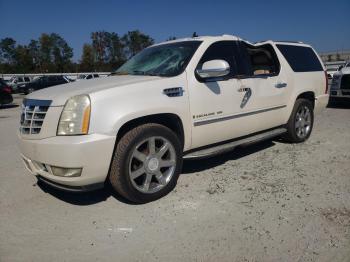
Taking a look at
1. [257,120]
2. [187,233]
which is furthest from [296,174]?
[187,233]

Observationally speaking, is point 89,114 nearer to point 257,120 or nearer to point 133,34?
point 257,120

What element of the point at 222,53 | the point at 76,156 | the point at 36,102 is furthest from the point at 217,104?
the point at 36,102

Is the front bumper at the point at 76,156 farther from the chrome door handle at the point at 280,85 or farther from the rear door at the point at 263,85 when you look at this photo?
the chrome door handle at the point at 280,85

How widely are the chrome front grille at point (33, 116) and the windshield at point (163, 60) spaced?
4.40 feet

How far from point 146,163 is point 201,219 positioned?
840mm

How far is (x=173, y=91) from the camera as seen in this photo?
3.38 metres

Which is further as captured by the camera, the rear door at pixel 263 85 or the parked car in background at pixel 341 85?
the parked car in background at pixel 341 85

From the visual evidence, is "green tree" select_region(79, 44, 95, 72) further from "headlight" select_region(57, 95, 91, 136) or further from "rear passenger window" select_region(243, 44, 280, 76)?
"headlight" select_region(57, 95, 91, 136)

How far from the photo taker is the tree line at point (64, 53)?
63344mm

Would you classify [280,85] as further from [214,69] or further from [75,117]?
[75,117]

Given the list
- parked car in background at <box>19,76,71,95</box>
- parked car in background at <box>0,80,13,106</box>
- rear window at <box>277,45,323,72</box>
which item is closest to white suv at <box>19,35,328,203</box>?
rear window at <box>277,45,323,72</box>

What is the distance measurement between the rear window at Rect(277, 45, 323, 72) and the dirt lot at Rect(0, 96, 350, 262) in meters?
A: 1.83

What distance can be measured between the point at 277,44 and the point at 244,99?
5.41 feet

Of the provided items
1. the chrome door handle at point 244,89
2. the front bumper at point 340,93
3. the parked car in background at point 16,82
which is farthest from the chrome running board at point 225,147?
the parked car in background at point 16,82
